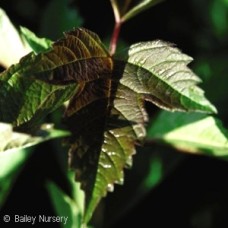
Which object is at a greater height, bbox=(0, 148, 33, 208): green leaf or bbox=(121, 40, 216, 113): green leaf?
bbox=(121, 40, 216, 113): green leaf

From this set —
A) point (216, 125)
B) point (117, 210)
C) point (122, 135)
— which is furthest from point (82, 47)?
point (117, 210)

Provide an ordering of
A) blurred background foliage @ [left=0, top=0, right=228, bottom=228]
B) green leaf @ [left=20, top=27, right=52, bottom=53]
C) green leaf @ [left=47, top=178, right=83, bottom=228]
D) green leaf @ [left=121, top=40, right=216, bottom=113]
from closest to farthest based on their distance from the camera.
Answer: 1. green leaf @ [left=121, top=40, right=216, bottom=113]
2. green leaf @ [left=20, top=27, right=52, bottom=53]
3. green leaf @ [left=47, top=178, right=83, bottom=228]
4. blurred background foliage @ [left=0, top=0, right=228, bottom=228]

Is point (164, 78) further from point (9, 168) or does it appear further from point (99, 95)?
point (9, 168)

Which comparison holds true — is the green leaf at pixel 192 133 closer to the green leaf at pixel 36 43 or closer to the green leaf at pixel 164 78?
the green leaf at pixel 164 78

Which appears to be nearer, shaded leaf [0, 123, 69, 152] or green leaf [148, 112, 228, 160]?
shaded leaf [0, 123, 69, 152]

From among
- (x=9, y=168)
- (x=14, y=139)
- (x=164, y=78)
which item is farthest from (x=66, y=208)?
(x=164, y=78)

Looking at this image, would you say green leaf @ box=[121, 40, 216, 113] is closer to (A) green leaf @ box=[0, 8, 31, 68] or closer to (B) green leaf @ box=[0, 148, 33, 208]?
(A) green leaf @ box=[0, 8, 31, 68]

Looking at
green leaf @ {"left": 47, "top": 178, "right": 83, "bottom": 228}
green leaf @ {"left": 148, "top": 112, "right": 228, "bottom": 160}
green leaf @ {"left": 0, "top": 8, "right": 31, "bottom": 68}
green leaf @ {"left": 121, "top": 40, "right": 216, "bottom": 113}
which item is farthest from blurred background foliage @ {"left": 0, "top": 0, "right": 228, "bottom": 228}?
green leaf @ {"left": 121, "top": 40, "right": 216, "bottom": 113}

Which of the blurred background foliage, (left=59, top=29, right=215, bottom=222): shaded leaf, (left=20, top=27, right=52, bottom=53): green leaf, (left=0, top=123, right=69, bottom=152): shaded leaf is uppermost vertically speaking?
(left=20, top=27, right=52, bottom=53): green leaf
